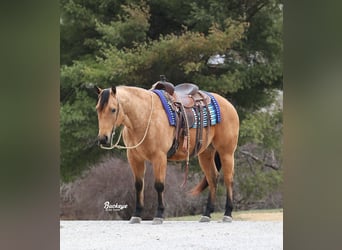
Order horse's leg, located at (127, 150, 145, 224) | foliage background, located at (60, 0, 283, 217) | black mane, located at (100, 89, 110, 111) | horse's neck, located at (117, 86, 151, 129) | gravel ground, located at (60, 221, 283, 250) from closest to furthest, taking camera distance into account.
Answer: gravel ground, located at (60, 221, 283, 250) < black mane, located at (100, 89, 110, 111) < horse's neck, located at (117, 86, 151, 129) < horse's leg, located at (127, 150, 145, 224) < foliage background, located at (60, 0, 283, 217)

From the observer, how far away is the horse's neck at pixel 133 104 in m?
4.26

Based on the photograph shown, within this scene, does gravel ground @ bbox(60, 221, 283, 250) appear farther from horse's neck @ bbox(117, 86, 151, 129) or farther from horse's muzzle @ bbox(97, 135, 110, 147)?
horse's neck @ bbox(117, 86, 151, 129)

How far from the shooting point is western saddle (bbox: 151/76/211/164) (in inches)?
176

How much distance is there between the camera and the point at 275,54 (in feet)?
14.8

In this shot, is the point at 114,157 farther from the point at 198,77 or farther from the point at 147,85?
the point at 198,77

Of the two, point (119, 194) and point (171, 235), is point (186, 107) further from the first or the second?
point (171, 235)

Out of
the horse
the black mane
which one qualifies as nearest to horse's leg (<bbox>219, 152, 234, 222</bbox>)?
the horse

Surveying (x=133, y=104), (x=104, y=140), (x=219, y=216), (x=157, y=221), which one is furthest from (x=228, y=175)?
(x=104, y=140)

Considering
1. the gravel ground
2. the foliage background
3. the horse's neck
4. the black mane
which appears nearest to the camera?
the gravel ground

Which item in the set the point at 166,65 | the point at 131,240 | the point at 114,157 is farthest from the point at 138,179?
the point at 166,65
